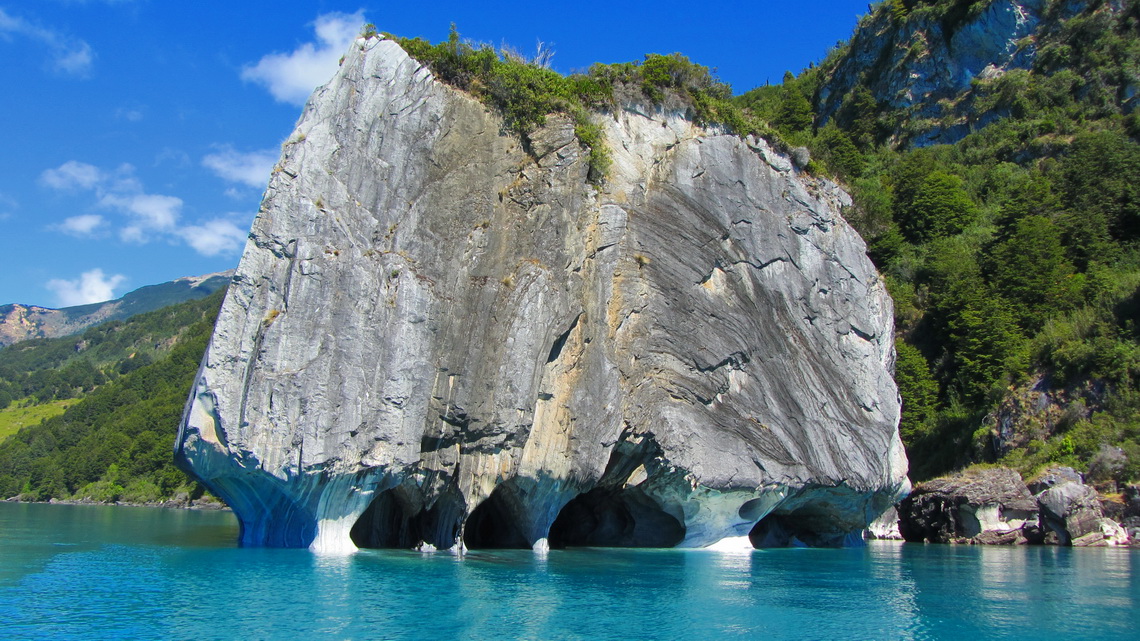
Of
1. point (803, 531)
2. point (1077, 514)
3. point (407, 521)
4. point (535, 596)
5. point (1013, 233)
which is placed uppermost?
point (1013, 233)

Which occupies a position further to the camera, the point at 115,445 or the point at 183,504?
the point at 115,445

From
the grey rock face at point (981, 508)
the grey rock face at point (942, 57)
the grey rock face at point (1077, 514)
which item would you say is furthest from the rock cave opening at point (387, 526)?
the grey rock face at point (942, 57)

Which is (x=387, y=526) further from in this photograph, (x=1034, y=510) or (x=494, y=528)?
(x=1034, y=510)

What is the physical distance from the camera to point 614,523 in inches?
1346

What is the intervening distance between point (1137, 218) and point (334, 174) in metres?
46.2

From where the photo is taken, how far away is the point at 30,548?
26.8m

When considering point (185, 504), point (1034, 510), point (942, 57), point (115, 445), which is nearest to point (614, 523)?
point (1034, 510)

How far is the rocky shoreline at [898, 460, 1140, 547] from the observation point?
34562 mm

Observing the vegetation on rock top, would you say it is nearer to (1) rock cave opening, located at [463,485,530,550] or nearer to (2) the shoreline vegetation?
(1) rock cave opening, located at [463,485,530,550]

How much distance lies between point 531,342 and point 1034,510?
81.3ft

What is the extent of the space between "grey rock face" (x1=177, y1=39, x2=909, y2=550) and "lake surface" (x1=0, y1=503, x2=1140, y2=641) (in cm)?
298

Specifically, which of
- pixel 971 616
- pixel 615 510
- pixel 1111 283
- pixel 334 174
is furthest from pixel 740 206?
pixel 1111 283

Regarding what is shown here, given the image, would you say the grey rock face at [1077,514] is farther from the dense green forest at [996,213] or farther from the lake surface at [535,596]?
the lake surface at [535,596]

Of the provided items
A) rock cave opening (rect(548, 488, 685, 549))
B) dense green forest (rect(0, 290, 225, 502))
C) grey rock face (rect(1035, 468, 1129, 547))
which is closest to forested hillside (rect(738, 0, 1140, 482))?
grey rock face (rect(1035, 468, 1129, 547))
